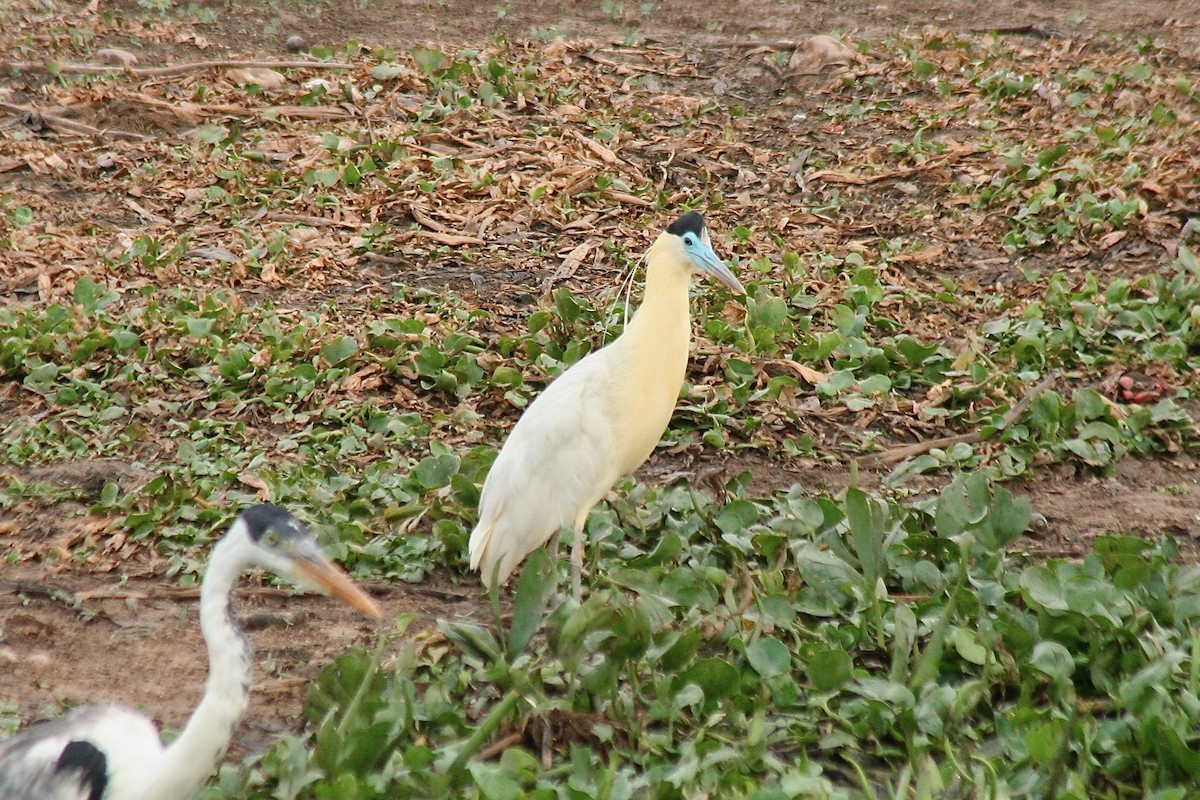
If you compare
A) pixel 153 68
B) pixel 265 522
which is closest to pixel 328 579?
pixel 265 522

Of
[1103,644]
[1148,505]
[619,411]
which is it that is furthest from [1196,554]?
[619,411]

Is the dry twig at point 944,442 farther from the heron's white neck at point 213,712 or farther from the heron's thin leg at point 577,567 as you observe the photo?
the heron's white neck at point 213,712

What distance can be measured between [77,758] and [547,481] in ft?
5.63

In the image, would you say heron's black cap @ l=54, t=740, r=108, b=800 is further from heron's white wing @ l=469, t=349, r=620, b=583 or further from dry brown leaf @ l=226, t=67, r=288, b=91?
dry brown leaf @ l=226, t=67, r=288, b=91

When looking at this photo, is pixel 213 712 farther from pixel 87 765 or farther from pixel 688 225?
pixel 688 225

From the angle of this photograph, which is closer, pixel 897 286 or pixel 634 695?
pixel 634 695

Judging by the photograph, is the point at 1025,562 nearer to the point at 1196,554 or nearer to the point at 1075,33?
the point at 1196,554

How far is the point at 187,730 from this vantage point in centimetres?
301

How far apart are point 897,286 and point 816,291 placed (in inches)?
15.7

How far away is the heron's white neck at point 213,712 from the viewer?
2996mm

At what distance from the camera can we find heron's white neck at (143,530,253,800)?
118 inches

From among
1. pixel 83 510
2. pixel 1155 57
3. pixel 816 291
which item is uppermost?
pixel 1155 57

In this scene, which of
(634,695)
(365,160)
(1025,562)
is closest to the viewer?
(634,695)

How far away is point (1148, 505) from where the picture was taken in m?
4.66
